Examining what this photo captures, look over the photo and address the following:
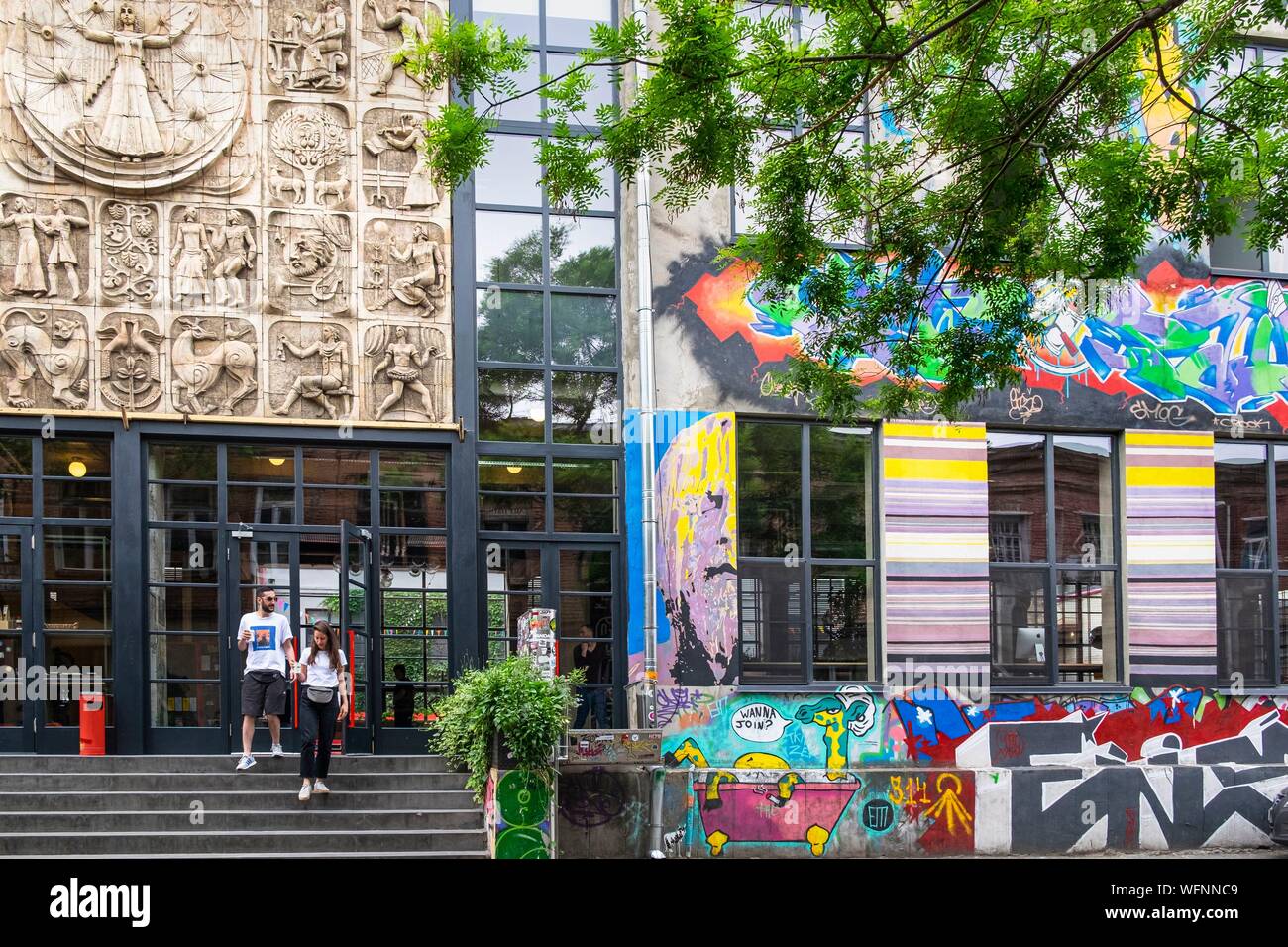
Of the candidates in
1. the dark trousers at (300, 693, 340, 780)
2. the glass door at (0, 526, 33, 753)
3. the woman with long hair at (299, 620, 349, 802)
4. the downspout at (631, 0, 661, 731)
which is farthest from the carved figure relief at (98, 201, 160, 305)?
the downspout at (631, 0, 661, 731)

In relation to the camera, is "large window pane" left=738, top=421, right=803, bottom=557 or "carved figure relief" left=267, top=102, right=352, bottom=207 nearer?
"carved figure relief" left=267, top=102, right=352, bottom=207

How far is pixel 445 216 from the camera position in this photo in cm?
1421

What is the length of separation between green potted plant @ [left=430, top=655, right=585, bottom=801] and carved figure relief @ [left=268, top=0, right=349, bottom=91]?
686 centimetres

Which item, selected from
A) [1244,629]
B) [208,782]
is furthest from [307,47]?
[1244,629]

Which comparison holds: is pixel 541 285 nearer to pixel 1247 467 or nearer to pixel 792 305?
pixel 792 305

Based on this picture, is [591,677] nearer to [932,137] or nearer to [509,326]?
[509,326]

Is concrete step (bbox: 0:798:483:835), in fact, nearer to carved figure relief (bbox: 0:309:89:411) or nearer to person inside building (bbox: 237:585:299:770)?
person inside building (bbox: 237:585:299:770)

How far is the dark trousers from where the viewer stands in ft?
38.4

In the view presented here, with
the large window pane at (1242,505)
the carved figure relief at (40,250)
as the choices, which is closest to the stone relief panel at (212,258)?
the carved figure relief at (40,250)

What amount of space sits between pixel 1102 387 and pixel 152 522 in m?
11.1

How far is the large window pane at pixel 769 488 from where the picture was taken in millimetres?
14383

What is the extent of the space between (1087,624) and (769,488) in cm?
433

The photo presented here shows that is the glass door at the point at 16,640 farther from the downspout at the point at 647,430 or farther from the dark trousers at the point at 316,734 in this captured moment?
the downspout at the point at 647,430
